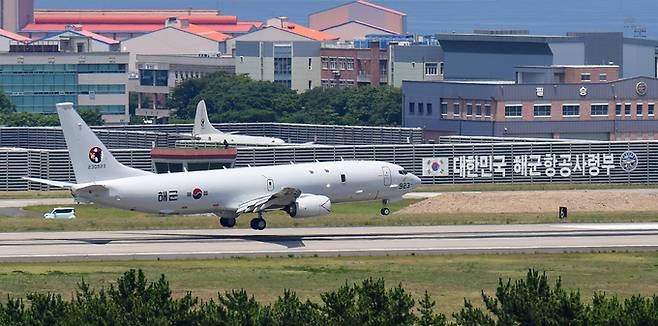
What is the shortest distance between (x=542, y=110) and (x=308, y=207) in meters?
94.6

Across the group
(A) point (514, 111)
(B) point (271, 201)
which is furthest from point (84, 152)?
(A) point (514, 111)

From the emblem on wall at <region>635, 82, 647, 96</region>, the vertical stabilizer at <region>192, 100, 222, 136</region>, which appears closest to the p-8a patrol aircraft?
the vertical stabilizer at <region>192, 100, 222, 136</region>

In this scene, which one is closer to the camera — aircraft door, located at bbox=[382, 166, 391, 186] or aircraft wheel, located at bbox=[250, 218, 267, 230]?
aircraft wheel, located at bbox=[250, 218, 267, 230]

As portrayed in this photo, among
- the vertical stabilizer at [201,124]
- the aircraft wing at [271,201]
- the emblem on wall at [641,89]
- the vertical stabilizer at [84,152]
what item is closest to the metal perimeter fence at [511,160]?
the vertical stabilizer at [201,124]

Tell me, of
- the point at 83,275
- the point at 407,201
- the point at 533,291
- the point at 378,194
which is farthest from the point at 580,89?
the point at 533,291

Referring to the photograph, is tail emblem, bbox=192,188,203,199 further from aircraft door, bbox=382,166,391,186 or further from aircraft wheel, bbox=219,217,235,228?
aircraft door, bbox=382,166,391,186

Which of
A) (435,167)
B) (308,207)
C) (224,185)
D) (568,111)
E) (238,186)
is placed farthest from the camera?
(568,111)

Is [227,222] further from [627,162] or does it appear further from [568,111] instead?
[568,111]

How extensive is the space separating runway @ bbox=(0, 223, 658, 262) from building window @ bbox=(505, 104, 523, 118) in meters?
85.4

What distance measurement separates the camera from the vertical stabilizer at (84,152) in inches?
3981

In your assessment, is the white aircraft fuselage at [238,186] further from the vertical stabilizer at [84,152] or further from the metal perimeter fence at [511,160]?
the metal perimeter fence at [511,160]

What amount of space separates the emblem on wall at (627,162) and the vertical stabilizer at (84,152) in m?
69.5

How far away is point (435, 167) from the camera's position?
16050 cm

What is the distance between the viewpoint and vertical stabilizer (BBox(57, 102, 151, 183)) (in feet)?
332
